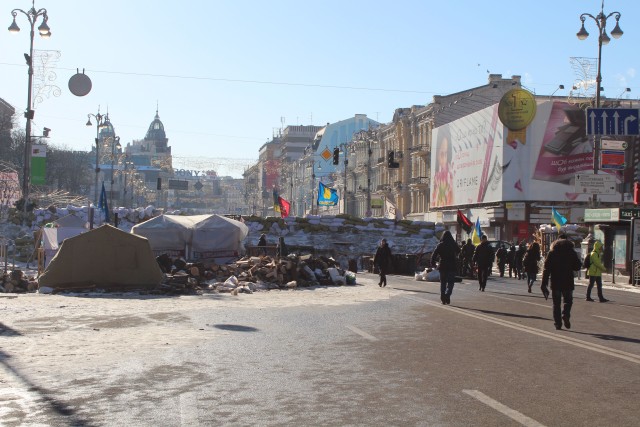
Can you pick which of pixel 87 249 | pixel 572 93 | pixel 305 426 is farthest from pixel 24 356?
pixel 572 93

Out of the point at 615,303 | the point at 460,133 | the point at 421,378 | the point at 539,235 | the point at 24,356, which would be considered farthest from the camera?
the point at 460,133

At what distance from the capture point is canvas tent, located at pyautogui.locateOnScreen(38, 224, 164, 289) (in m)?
21.8

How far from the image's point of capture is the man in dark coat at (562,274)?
13.3 metres

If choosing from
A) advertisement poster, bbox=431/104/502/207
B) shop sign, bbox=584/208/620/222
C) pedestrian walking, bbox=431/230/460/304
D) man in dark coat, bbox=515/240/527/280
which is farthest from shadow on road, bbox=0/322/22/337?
advertisement poster, bbox=431/104/502/207

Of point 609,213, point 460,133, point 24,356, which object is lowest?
point 24,356

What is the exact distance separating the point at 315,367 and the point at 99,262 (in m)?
14.0

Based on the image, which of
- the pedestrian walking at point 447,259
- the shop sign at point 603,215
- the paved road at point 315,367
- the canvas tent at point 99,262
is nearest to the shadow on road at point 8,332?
the paved road at point 315,367

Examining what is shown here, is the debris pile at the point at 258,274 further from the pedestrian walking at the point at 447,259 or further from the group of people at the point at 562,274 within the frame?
the group of people at the point at 562,274

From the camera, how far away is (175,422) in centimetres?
650

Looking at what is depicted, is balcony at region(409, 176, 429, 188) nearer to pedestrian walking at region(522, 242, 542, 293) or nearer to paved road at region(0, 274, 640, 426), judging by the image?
pedestrian walking at region(522, 242, 542, 293)

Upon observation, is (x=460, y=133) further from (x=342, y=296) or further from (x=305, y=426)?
(x=305, y=426)

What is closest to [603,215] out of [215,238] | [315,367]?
[215,238]

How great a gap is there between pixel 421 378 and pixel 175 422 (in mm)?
2905

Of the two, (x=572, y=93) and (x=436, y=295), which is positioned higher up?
(x=572, y=93)
